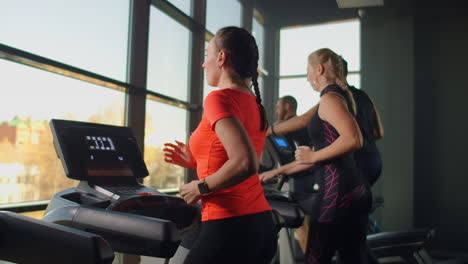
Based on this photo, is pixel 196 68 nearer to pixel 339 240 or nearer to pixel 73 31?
pixel 73 31

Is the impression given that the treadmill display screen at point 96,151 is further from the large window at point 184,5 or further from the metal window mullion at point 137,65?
the large window at point 184,5

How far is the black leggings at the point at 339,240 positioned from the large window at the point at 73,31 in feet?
5.51

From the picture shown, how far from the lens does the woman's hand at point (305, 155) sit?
185 cm

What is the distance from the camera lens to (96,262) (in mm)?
1003

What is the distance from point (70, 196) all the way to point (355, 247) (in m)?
1.11

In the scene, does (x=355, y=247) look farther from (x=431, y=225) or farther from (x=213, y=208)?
(x=431, y=225)

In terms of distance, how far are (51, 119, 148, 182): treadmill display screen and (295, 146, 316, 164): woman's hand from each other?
67 cm

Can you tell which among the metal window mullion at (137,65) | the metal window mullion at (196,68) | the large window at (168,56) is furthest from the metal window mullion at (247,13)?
the metal window mullion at (137,65)

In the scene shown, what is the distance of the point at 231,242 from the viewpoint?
1.15m

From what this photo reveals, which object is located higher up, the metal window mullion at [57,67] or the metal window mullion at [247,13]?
the metal window mullion at [247,13]

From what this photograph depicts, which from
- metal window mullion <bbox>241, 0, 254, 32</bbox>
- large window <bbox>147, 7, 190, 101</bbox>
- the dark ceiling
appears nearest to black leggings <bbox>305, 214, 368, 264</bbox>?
large window <bbox>147, 7, 190, 101</bbox>

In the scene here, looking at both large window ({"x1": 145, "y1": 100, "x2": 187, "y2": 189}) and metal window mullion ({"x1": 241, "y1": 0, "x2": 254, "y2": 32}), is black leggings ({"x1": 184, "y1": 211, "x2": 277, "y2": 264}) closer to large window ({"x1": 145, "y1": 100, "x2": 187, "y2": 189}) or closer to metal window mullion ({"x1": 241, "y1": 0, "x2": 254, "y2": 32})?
large window ({"x1": 145, "y1": 100, "x2": 187, "y2": 189})

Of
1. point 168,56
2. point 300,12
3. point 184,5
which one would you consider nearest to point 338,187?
point 168,56

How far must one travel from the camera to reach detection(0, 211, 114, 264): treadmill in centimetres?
101
